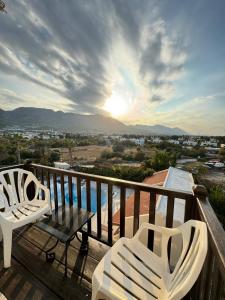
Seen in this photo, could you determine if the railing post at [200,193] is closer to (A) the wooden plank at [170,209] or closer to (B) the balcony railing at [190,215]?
(B) the balcony railing at [190,215]

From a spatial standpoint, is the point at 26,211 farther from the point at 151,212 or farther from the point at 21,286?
the point at 151,212

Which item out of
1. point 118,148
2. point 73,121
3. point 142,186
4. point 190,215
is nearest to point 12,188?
point 142,186

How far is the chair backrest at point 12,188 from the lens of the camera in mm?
2213

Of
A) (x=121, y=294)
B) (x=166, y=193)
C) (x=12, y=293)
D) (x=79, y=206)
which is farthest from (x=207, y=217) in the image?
(x=12, y=293)

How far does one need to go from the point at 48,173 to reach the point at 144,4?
3900 millimetres

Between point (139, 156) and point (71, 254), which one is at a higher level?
point (71, 254)

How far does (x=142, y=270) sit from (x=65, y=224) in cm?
97

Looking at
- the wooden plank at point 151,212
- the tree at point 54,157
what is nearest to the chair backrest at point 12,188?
the wooden plank at point 151,212

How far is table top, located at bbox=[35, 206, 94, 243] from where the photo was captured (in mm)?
1682

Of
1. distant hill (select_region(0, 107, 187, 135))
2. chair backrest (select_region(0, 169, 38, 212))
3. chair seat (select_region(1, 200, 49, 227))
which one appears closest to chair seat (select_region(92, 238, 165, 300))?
chair seat (select_region(1, 200, 49, 227))

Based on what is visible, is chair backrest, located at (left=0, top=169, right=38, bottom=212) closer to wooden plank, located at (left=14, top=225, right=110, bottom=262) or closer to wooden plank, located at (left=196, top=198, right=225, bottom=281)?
wooden plank, located at (left=14, top=225, right=110, bottom=262)

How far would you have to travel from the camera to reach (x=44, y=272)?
5.76 ft

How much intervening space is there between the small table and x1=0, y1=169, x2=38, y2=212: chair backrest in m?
0.61

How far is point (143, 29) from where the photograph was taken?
4098 millimetres
